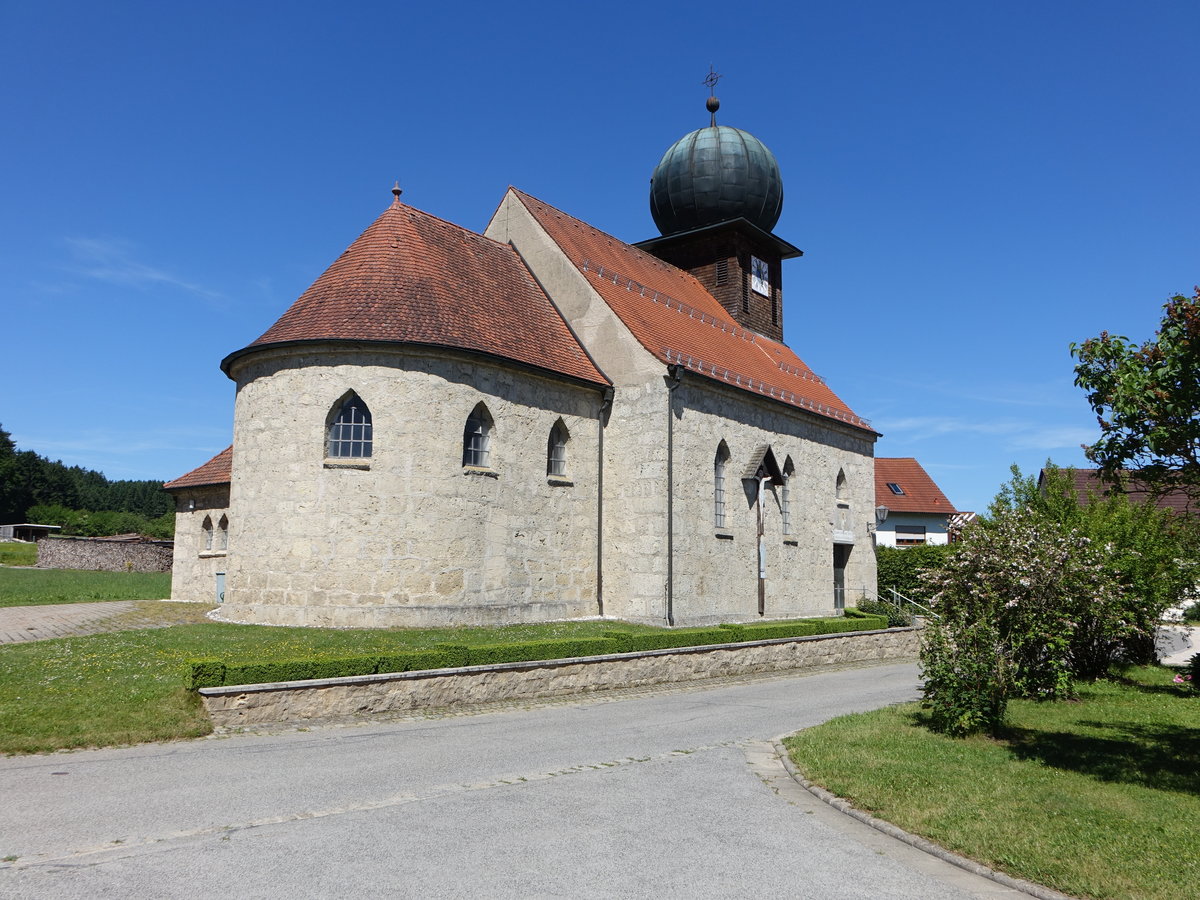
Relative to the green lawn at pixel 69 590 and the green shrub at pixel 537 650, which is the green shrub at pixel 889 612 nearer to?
the green shrub at pixel 537 650

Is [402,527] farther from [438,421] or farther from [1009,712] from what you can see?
[1009,712]

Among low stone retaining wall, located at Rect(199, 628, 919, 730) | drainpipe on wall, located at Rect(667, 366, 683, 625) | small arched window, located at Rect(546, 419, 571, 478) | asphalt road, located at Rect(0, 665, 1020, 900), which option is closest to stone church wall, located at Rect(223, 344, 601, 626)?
small arched window, located at Rect(546, 419, 571, 478)

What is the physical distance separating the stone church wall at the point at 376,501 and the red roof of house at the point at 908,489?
134 feet

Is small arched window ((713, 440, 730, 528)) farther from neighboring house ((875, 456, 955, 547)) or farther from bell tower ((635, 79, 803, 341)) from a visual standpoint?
neighboring house ((875, 456, 955, 547))

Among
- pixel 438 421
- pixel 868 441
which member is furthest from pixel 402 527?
pixel 868 441

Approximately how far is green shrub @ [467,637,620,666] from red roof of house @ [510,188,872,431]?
31.6ft

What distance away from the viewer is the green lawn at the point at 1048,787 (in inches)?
240

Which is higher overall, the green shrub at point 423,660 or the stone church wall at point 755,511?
the stone church wall at point 755,511

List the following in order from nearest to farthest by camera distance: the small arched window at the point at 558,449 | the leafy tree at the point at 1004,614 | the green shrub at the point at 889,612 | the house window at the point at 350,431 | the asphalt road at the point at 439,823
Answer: the asphalt road at the point at 439,823
the leafy tree at the point at 1004,614
the house window at the point at 350,431
the small arched window at the point at 558,449
the green shrub at the point at 889,612

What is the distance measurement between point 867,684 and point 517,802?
1159 centimetres

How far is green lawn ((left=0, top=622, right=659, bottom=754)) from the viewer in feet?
33.4

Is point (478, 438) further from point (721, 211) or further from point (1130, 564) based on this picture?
point (721, 211)

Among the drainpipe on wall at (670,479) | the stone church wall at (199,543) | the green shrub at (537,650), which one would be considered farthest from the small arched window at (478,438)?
the stone church wall at (199,543)

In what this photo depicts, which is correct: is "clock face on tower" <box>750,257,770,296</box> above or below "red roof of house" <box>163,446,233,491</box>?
above
